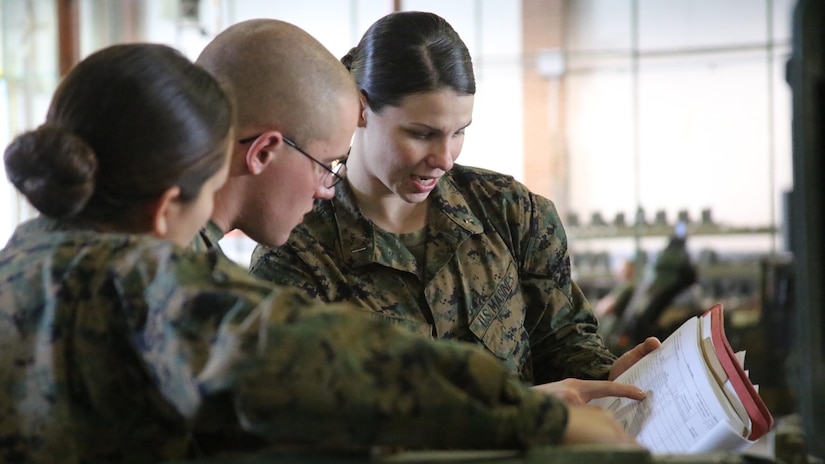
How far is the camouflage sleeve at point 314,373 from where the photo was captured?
88 cm

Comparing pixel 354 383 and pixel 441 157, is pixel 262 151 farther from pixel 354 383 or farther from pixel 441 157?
pixel 354 383

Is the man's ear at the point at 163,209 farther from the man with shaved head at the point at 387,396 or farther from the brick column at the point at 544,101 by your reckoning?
the brick column at the point at 544,101

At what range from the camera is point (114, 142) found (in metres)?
1.10

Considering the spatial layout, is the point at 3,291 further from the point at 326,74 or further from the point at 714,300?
the point at 714,300

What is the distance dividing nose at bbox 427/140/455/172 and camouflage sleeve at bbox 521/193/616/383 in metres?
0.21

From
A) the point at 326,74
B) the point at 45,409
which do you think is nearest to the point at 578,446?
Answer: the point at 45,409

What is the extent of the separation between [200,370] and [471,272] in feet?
3.53

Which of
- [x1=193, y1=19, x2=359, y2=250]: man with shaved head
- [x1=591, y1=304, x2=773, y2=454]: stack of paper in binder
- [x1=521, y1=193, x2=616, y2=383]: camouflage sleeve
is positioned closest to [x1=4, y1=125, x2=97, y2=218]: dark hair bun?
[x1=193, y1=19, x2=359, y2=250]: man with shaved head

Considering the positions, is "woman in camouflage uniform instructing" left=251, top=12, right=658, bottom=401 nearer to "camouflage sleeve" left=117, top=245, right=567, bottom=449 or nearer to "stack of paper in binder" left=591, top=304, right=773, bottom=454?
"stack of paper in binder" left=591, top=304, right=773, bottom=454

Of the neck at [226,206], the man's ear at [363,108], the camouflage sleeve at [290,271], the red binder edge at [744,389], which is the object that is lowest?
the red binder edge at [744,389]

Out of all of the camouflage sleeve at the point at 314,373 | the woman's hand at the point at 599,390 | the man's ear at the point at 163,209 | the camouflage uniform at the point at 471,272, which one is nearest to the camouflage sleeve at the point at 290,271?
the camouflage uniform at the point at 471,272

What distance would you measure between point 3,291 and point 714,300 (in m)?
7.28

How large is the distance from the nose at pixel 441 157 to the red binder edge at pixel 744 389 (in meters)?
0.63

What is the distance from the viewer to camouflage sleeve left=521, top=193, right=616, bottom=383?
77.7 inches
